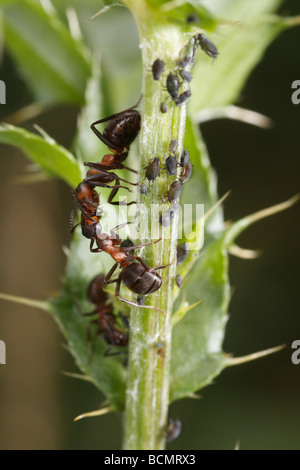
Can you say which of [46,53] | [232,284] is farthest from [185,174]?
[232,284]

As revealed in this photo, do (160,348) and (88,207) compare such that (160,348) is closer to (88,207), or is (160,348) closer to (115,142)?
(88,207)

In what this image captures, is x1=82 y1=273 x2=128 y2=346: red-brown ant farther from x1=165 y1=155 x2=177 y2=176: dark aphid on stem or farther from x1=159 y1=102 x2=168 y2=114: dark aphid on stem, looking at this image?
x1=159 y1=102 x2=168 y2=114: dark aphid on stem

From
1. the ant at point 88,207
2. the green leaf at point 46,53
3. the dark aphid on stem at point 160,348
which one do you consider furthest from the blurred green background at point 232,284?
the dark aphid on stem at point 160,348

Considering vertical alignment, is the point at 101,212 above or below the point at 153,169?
below

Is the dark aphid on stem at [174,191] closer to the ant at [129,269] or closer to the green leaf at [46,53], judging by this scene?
the ant at [129,269]

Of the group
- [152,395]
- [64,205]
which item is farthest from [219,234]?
[64,205]

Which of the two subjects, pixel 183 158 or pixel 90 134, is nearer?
pixel 183 158

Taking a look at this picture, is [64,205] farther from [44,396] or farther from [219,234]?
[219,234]
